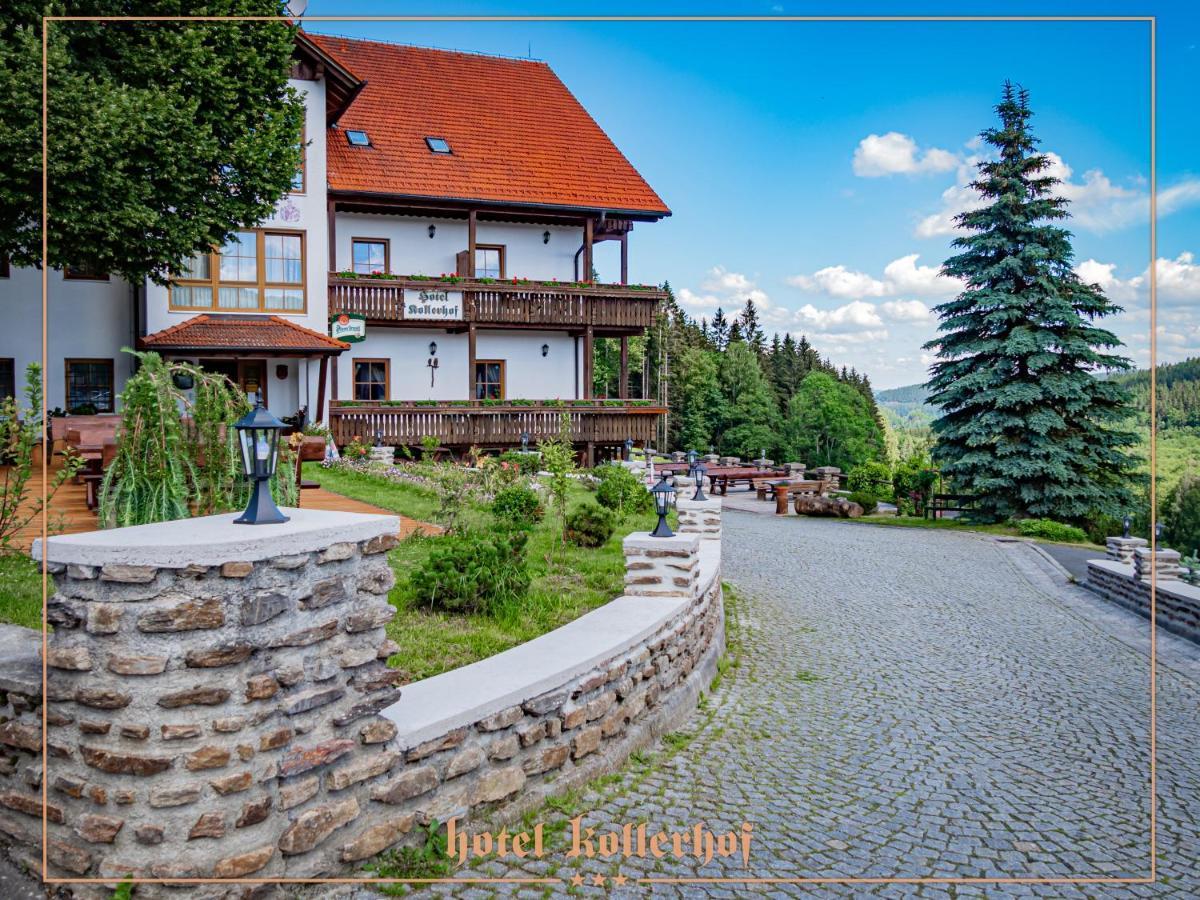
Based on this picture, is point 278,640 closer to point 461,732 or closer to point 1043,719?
point 461,732

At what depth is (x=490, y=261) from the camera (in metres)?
24.0

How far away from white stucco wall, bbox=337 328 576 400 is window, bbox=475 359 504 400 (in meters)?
0.14

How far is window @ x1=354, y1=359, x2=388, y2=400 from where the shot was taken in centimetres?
Answer: 2247

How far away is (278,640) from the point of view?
3.18 meters

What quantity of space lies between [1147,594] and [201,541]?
1193cm

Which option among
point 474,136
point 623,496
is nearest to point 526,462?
point 623,496

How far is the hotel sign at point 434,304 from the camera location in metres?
21.6

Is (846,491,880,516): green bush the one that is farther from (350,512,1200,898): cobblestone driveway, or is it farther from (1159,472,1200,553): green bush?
(1159,472,1200,553): green bush

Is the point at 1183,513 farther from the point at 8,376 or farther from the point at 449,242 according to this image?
the point at 8,376

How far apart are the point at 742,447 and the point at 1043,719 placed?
4494 centimetres

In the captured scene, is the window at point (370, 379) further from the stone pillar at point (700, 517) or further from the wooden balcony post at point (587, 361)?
the stone pillar at point (700, 517)

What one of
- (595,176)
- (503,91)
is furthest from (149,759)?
(503,91)

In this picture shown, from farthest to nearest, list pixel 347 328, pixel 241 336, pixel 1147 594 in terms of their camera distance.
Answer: pixel 347 328 < pixel 241 336 < pixel 1147 594

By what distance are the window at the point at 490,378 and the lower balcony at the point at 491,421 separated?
2.39 m
